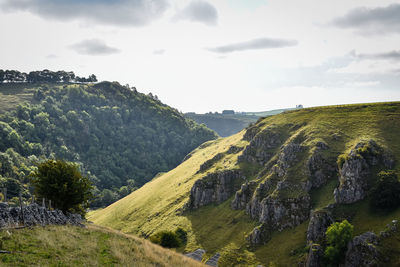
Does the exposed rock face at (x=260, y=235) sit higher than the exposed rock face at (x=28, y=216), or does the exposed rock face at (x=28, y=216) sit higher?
the exposed rock face at (x=28, y=216)

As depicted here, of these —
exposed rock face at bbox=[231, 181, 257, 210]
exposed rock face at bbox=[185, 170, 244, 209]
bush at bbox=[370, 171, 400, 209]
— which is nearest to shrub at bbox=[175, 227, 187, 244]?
exposed rock face at bbox=[185, 170, 244, 209]

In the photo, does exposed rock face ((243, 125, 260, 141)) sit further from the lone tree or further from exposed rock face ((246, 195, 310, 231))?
the lone tree

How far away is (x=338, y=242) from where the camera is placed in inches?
2574

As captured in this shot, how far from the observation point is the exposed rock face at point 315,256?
66.1 meters

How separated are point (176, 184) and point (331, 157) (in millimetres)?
70636

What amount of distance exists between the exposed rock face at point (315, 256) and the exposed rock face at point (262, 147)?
4635cm

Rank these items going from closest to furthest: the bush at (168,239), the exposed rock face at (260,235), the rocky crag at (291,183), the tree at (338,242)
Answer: the tree at (338,242), the rocky crag at (291,183), the exposed rock face at (260,235), the bush at (168,239)

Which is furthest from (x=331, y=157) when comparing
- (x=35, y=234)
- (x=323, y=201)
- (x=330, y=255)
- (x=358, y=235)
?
(x=35, y=234)

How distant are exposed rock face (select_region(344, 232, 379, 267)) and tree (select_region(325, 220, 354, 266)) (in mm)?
1221

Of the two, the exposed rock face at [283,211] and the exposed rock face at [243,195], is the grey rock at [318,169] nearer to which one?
the exposed rock face at [283,211]

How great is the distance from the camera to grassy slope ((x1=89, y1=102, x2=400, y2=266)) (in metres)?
75.1

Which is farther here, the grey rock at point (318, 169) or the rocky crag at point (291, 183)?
the grey rock at point (318, 169)

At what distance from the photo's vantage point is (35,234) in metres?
30.3

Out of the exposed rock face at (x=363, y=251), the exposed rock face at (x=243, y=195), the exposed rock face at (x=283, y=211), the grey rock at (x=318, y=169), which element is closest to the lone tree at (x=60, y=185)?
the exposed rock face at (x=283, y=211)
